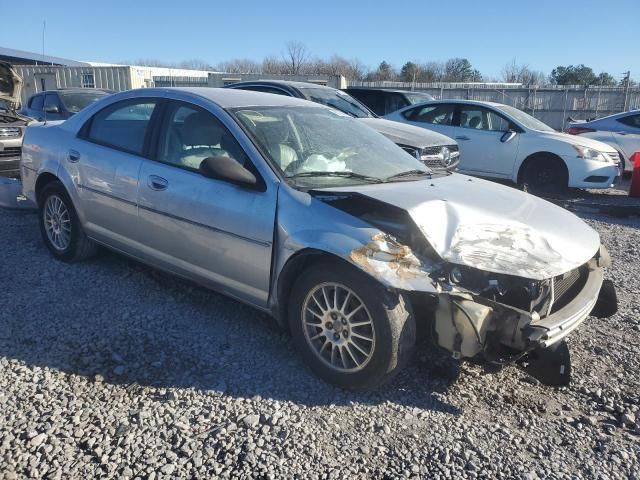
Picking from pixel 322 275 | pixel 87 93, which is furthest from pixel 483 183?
pixel 87 93

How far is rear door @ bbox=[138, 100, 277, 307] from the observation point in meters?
3.56

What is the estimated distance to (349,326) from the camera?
3.23 m

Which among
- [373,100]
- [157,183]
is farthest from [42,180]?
[373,100]

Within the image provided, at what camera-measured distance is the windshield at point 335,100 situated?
886 cm

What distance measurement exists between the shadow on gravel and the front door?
22.7 feet

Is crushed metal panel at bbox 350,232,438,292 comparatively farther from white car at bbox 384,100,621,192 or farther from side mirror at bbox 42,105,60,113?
side mirror at bbox 42,105,60,113

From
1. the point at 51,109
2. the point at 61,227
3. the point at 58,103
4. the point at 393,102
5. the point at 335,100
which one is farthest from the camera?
the point at 393,102

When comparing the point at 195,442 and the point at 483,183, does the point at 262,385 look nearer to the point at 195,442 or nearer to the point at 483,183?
the point at 195,442

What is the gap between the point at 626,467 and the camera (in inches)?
108

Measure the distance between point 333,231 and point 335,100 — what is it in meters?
6.30

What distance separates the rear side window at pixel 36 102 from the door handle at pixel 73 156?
327 inches

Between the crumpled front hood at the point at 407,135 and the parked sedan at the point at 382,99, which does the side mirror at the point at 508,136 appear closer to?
the crumpled front hood at the point at 407,135

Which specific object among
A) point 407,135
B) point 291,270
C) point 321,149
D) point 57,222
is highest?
point 407,135

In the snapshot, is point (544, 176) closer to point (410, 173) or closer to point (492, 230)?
point (410, 173)
